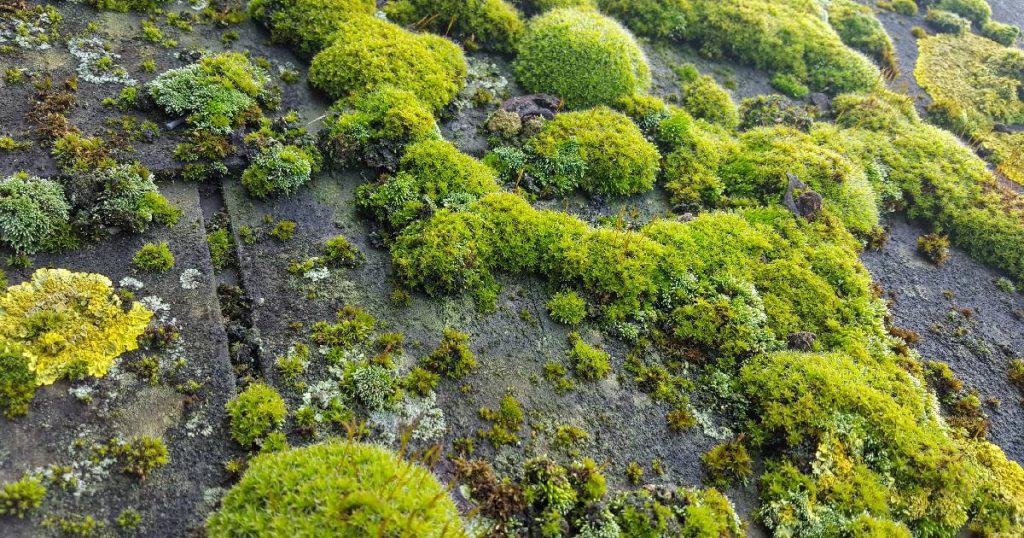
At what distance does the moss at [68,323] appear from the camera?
7602mm

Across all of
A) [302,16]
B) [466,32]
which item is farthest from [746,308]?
[302,16]

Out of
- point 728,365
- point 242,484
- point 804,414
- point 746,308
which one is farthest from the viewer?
point 746,308

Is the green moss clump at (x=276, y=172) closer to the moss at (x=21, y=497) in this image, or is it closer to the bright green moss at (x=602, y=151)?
the bright green moss at (x=602, y=151)

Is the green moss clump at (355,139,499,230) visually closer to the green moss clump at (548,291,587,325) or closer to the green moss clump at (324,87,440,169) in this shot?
the green moss clump at (324,87,440,169)

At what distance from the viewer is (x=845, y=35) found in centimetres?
1994

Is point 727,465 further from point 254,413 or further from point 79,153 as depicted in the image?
point 79,153

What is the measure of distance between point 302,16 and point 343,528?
11786 millimetres

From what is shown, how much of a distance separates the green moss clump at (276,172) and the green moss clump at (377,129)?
750 millimetres

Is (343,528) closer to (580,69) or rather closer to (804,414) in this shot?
(804,414)

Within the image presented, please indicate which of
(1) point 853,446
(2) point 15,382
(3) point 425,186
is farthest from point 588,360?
(2) point 15,382

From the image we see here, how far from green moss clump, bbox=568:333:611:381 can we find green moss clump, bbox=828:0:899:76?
642 inches

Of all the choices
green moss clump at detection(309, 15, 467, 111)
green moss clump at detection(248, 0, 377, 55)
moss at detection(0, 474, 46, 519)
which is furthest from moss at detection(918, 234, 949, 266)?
moss at detection(0, 474, 46, 519)

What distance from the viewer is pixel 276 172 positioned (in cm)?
1082

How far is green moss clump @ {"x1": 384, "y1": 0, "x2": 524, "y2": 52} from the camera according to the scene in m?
15.3
